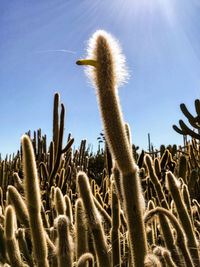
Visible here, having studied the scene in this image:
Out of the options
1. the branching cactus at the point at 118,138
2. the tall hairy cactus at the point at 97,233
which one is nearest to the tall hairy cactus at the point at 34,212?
the tall hairy cactus at the point at 97,233

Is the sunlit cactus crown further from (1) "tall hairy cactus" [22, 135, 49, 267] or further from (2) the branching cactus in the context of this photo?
(1) "tall hairy cactus" [22, 135, 49, 267]

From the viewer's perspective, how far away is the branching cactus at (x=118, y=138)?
0.50m

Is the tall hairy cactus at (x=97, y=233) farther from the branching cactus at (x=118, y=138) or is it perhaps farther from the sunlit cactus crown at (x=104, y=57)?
the sunlit cactus crown at (x=104, y=57)

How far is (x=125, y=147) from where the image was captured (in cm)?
51

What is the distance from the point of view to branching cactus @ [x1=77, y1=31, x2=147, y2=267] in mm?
499

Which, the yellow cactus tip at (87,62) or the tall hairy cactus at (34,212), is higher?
the yellow cactus tip at (87,62)

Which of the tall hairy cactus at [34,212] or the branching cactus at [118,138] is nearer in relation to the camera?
the branching cactus at [118,138]

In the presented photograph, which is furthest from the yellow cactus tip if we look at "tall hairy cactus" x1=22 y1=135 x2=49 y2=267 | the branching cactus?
"tall hairy cactus" x1=22 y1=135 x2=49 y2=267

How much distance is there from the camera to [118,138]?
1.63 ft

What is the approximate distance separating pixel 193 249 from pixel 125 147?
51cm

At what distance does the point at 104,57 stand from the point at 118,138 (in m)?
0.17

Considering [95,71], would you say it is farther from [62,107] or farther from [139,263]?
[62,107]

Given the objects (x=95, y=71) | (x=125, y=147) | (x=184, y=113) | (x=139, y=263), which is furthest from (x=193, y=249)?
(x=184, y=113)

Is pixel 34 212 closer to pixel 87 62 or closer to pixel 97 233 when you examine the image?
pixel 97 233
